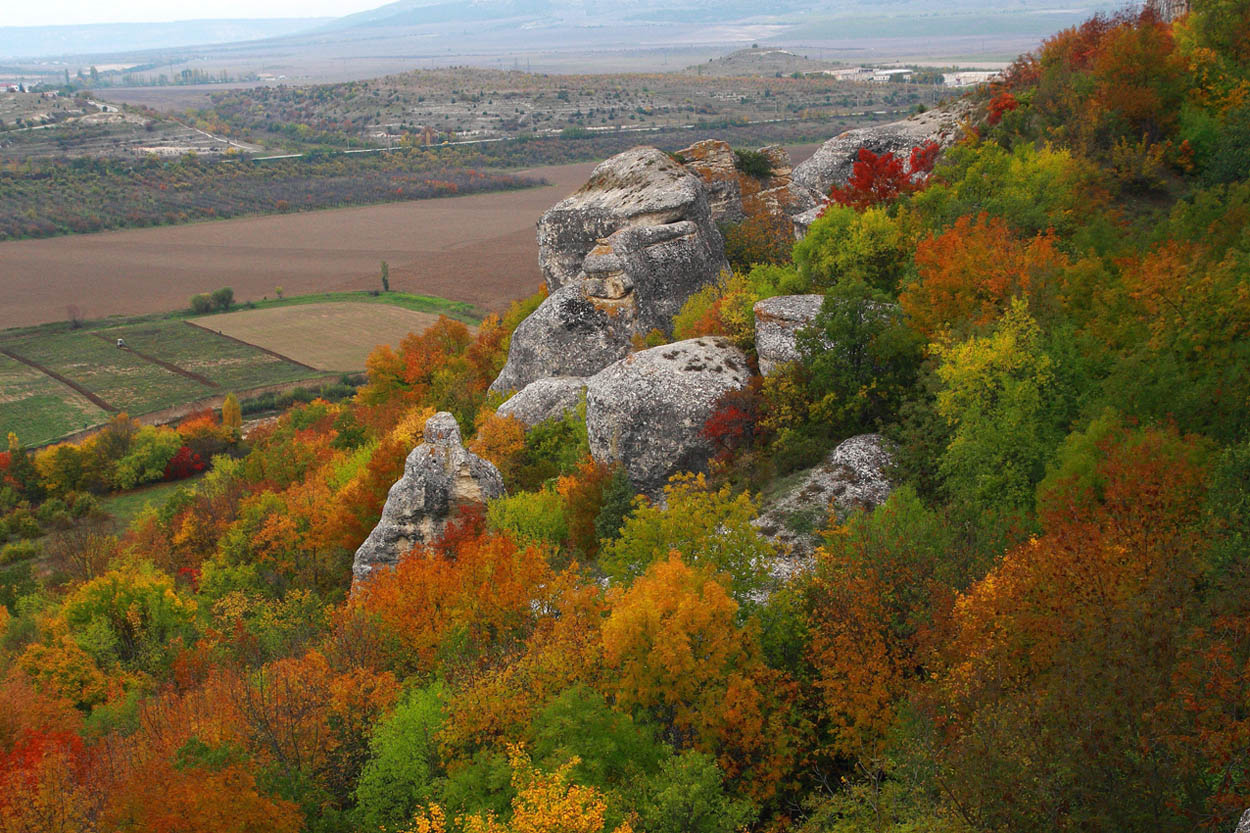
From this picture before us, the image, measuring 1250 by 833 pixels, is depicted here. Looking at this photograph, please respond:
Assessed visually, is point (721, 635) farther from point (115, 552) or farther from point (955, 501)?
point (115, 552)

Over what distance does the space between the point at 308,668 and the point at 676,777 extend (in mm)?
12565

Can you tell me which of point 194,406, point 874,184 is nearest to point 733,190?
point 874,184

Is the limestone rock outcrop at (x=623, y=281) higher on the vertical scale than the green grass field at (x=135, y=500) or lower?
higher

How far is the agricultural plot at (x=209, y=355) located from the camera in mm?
108188

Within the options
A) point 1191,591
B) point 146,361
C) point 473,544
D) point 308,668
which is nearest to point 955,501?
point 1191,591

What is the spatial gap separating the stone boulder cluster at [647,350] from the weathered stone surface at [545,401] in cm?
8

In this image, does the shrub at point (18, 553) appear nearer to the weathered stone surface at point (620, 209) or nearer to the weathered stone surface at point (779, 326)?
the weathered stone surface at point (620, 209)

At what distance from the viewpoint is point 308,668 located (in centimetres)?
2819

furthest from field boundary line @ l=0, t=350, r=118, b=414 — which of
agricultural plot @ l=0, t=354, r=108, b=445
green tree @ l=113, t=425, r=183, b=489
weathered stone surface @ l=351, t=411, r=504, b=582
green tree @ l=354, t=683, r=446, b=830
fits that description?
green tree @ l=354, t=683, r=446, b=830

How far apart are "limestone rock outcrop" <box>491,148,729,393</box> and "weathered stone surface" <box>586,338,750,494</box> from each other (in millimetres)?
12981

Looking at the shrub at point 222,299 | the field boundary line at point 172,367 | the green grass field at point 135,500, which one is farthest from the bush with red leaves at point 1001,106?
the shrub at point 222,299

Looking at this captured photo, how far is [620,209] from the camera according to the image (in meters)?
60.6

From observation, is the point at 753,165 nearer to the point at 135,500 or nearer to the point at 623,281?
the point at 623,281

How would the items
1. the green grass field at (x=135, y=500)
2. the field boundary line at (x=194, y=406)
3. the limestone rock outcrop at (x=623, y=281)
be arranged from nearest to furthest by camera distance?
the limestone rock outcrop at (x=623, y=281) < the green grass field at (x=135, y=500) < the field boundary line at (x=194, y=406)
